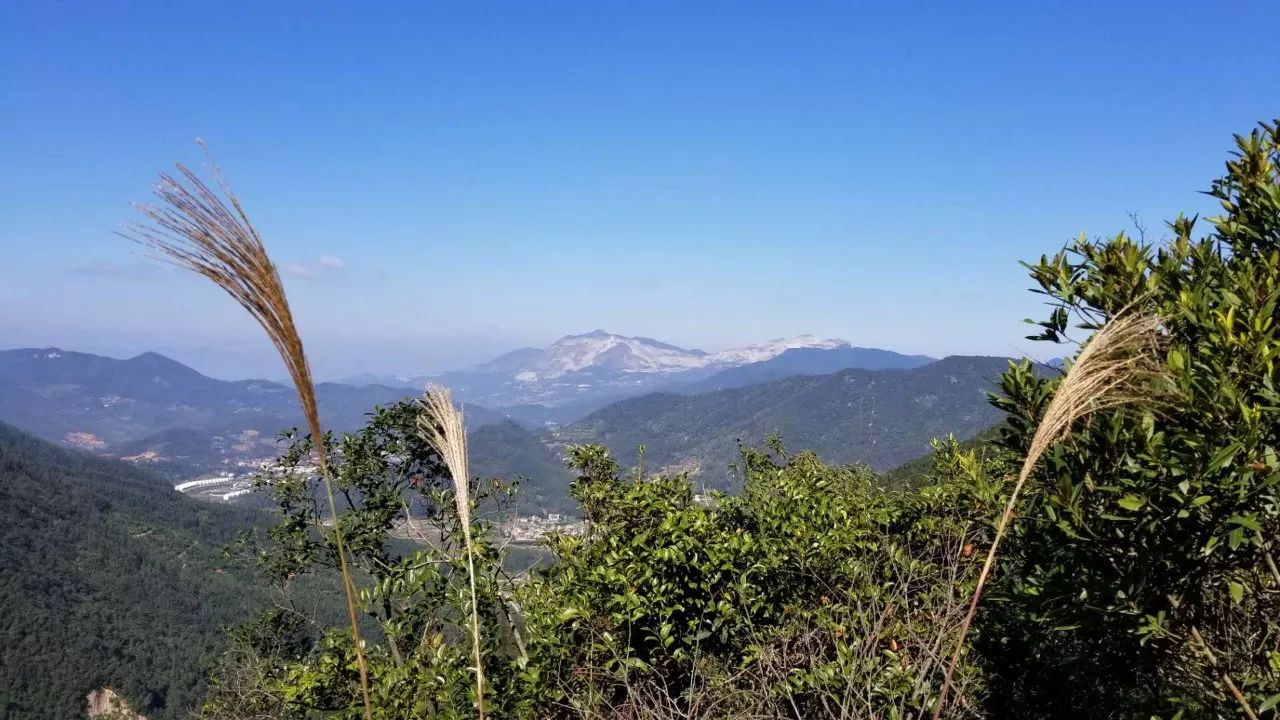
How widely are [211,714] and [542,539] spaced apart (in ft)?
35.3

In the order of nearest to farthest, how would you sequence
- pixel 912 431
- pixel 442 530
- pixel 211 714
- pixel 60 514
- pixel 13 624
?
pixel 442 530 → pixel 211 714 → pixel 13 624 → pixel 60 514 → pixel 912 431

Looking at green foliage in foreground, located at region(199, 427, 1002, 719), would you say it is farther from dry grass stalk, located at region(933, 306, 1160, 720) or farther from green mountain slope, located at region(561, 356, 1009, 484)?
green mountain slope, located at region(561, 356, 1009, 484)

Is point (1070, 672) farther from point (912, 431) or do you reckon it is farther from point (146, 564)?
point (912, 431)

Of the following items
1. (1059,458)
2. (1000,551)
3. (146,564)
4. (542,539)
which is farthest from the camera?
(146,564)

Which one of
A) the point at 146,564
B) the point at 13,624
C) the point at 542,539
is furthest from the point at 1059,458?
the point at 146,564

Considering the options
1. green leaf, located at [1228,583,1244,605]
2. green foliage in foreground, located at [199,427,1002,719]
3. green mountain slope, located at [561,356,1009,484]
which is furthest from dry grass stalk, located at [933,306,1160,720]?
green mountain slope, located at [561,356,1009,484]

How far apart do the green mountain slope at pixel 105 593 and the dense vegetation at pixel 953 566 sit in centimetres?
4499

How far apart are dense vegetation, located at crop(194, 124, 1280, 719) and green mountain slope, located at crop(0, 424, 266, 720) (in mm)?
44987

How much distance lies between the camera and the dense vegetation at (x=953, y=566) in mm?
2604

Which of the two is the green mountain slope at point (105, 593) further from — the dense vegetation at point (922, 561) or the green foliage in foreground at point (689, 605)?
the green foliage in foreground at point (689, 605)

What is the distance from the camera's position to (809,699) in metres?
5.31

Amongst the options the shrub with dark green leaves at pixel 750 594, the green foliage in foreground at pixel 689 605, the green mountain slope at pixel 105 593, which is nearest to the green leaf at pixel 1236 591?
the green foliage in foreground at pixel 689 605

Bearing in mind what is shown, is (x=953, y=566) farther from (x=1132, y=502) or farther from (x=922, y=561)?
(x=922, y=561)

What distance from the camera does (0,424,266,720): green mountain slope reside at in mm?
62125
